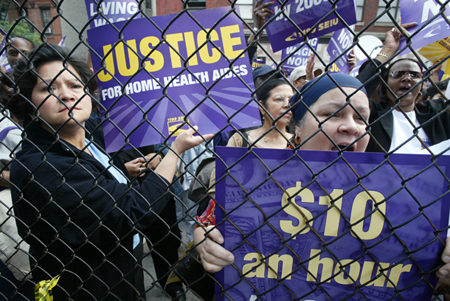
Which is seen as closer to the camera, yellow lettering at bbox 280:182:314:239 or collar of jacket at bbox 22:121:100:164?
yellow lettering at bbox 280:182:314:239

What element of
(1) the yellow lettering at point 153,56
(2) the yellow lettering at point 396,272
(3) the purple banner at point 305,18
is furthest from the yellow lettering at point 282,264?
(1) the yellow lettering at point 153,56

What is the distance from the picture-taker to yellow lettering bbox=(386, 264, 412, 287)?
1012mm

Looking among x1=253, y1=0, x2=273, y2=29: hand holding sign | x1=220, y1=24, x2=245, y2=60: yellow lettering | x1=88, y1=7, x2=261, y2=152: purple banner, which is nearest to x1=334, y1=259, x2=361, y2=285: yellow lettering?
x1=88, y1=7, x2=261, y2=152: purple banner

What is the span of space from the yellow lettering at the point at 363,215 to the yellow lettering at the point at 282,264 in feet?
0.91

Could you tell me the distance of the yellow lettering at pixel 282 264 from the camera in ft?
3.51

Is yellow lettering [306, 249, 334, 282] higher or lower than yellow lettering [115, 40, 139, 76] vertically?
lower

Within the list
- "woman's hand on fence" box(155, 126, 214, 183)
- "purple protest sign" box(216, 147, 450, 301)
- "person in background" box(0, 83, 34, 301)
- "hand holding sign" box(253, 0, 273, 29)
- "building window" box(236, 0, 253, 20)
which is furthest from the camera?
"building window" box(236, 0, 253, 20)

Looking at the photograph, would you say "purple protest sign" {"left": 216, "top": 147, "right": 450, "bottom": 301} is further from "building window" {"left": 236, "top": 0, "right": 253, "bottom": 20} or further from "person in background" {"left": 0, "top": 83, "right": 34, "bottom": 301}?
"building window" {"left": 236, "top": 0, "right": 253, "bottom": 20}

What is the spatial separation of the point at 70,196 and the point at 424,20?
81.0 inches

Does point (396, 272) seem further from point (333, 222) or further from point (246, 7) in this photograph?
point (246, 7)

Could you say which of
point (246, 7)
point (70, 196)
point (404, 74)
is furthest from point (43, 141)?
point (246, 7)

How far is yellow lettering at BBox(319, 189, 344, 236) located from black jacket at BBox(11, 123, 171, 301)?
674mm

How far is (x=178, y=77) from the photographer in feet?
4.57

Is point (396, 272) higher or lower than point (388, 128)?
lower
